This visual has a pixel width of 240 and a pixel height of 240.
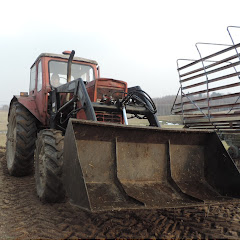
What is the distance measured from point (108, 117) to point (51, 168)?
1.34m

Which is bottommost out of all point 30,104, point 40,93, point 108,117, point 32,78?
point 108,117

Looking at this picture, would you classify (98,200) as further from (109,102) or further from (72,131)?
(109,102)

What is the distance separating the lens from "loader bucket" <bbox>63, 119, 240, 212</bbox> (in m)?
2.81

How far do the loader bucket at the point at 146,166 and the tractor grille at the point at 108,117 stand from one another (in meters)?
0.96

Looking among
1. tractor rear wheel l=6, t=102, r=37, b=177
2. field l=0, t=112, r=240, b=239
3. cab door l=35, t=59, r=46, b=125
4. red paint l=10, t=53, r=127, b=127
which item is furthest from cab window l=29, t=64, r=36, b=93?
field l=0, t=112, r=240, b=239

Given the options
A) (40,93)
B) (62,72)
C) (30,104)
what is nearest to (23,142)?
(30,104)

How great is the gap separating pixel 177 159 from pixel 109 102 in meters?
1.46

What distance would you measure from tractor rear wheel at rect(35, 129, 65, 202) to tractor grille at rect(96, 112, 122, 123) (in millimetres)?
785

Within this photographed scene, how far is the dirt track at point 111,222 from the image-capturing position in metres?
2.80

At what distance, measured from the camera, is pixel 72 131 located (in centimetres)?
283

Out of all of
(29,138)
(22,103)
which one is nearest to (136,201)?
(29,138)

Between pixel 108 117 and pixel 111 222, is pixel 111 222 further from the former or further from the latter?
pixel 108 117

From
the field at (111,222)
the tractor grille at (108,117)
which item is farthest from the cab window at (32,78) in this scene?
the field at (111,222)

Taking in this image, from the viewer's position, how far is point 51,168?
11.1 feet
